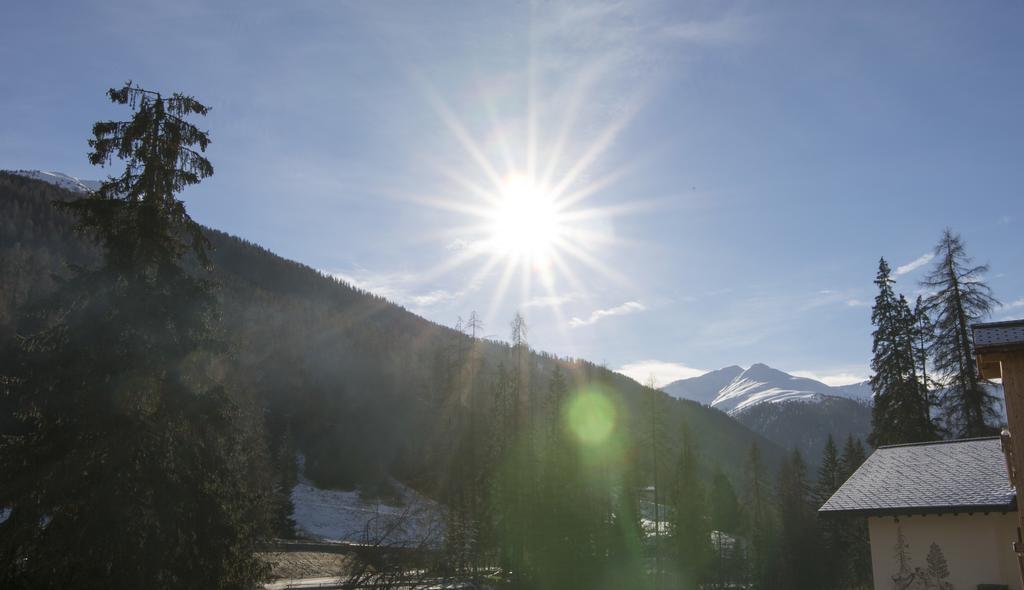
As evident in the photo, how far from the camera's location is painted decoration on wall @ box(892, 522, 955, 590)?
57.3 feet

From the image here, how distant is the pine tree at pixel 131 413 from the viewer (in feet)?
45.1

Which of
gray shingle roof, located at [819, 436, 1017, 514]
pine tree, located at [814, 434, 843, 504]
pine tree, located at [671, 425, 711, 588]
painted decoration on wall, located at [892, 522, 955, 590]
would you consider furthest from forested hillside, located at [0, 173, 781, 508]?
painted decoration on wall, located at [892, 522, 955, 590]

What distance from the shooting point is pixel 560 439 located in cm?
4191

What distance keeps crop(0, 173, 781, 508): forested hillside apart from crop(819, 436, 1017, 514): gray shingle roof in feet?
95.4

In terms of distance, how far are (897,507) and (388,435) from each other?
78871mm

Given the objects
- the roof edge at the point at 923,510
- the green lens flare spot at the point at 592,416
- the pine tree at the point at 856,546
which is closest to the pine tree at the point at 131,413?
the roof edge at the point at 923,510

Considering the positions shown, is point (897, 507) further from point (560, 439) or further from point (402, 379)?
point (402, 379)

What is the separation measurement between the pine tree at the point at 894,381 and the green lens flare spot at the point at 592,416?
23648 mm

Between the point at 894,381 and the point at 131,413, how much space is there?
36.7 metres

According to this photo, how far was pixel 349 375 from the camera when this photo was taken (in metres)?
102

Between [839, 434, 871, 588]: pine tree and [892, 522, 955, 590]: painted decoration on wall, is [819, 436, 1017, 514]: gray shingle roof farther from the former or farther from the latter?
[839, 434, 871, 588]: pine tree

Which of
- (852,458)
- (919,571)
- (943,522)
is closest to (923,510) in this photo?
(943,522)

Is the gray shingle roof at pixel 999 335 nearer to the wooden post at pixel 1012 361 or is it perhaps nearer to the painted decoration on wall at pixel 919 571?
the wooden post at pixel 1012 361

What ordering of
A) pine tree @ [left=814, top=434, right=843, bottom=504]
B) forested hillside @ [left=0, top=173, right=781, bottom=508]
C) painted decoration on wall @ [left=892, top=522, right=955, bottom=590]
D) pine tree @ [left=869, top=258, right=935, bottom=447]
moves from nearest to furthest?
painted decoration on wall @ [left=892, top=522, right=955, bottom=590]
pine tree @ [left=869, top=258, right=935, bottom=447]
forested hillside @ [left=0, top=173, right=781, bottom=508]
pine tree @ [left=814, top=434, right=843, bottom=504]
